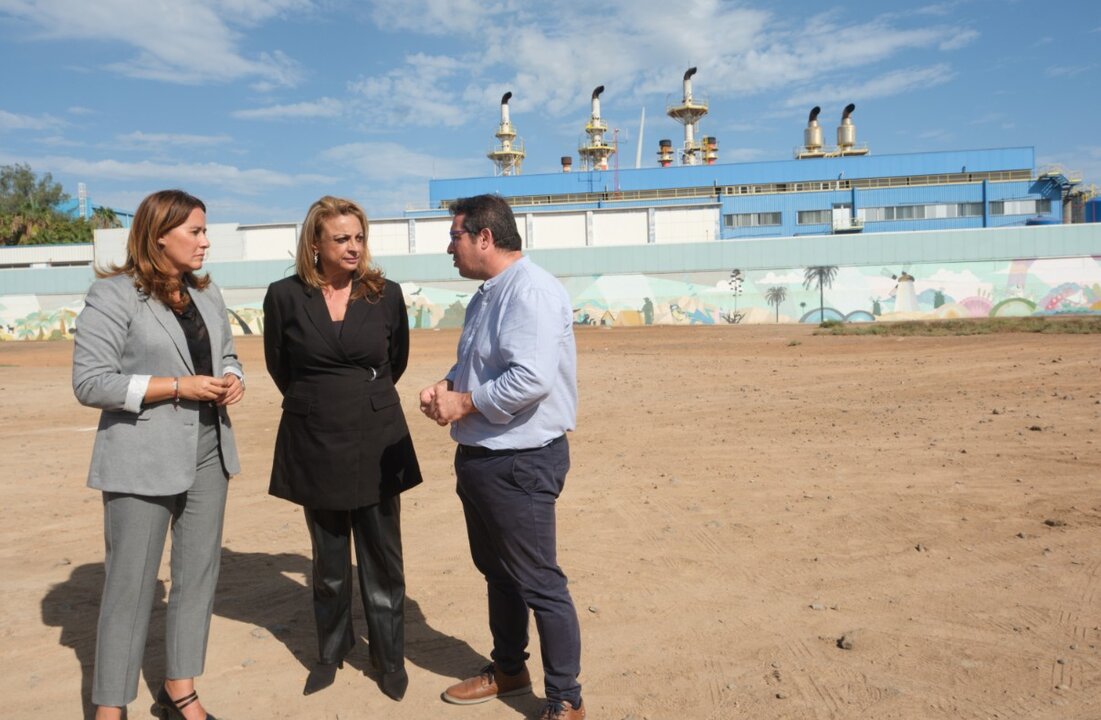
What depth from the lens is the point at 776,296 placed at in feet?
116

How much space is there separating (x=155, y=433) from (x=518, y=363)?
1387 mm

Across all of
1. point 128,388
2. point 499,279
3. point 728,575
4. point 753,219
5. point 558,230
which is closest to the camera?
point 128,388

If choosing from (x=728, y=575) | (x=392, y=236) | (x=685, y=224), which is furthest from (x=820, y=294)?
(x=728, y=575)

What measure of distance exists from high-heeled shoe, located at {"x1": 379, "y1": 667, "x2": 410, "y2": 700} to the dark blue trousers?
756mm

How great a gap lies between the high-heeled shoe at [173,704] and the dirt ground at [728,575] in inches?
9.6

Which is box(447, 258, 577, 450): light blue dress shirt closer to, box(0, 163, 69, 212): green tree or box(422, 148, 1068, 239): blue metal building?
box(422, 148, 1068, 239): blue metal building

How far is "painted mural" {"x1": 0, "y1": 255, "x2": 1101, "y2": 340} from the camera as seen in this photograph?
34062 millimetres

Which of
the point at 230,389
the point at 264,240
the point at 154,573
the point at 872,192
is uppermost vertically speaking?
the point at 872,192

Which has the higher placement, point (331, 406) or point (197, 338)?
point (197, 338)

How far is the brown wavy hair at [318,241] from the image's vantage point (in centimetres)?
358

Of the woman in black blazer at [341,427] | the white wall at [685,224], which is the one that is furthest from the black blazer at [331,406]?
the white wall at [685,224]

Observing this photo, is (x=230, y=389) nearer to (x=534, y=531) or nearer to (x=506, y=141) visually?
(x=534, y=531)

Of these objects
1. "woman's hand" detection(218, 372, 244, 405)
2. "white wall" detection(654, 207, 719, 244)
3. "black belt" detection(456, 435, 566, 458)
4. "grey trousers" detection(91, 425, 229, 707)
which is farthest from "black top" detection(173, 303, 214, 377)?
"white wall" detection(654, 207, 719, 244)

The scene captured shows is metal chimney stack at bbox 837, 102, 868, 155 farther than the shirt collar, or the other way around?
metal chimney stack at bbox 837, 102, 868, 155
